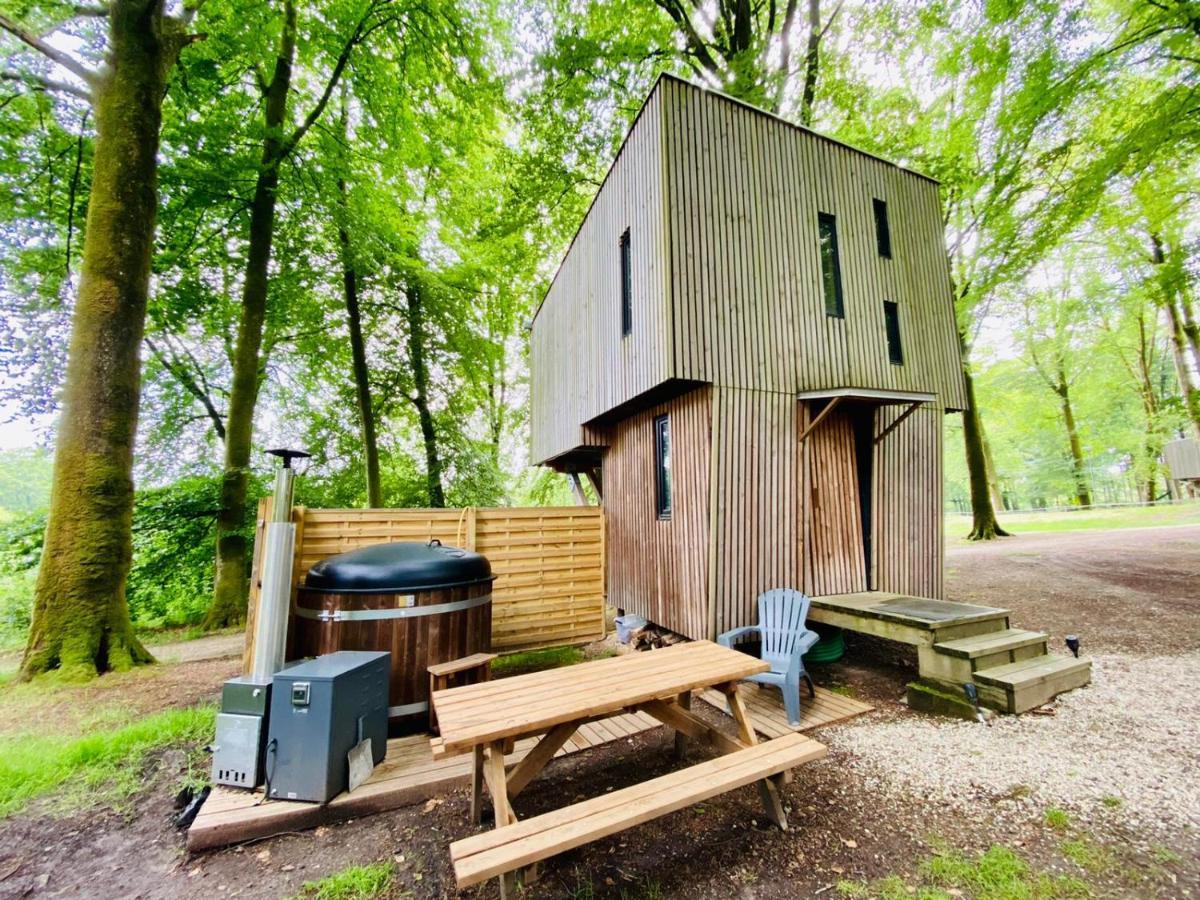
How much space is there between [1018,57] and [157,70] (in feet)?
45.2

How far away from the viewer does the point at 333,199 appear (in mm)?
9492

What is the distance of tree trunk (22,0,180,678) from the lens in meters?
4.42

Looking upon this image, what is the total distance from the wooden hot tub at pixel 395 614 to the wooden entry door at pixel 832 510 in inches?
169

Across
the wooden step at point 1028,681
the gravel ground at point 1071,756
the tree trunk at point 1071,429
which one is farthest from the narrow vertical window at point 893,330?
the tree trunk at point 1071,429

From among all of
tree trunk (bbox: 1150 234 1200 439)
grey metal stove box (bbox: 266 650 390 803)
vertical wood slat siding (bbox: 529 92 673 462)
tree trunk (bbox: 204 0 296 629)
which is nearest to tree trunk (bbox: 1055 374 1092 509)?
tree trunk (bbox: 1150 234 1200 439)

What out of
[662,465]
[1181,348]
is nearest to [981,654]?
[662,465]

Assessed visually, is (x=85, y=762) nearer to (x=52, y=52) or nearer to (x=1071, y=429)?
(x=52, y=52)

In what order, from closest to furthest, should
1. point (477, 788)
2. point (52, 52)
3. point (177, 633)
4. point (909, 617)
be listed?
point (477, 788)
point (909, 617)
point (52, 52)
point (177, 633)

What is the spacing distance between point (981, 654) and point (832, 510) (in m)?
2.21

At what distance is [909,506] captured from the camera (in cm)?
647

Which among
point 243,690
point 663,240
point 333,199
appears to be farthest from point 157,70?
point 243,690

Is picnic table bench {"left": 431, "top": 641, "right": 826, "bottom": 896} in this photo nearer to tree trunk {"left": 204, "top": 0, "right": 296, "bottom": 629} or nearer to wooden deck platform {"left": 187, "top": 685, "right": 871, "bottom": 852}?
wooden deck platform {"left": 187, "top": 685, "right": 871, "bottom": 852}

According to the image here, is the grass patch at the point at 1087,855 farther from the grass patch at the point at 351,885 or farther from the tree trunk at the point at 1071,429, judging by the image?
the tree trunk at the point at 1071,429

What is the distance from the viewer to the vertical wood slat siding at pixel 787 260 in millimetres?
5461
